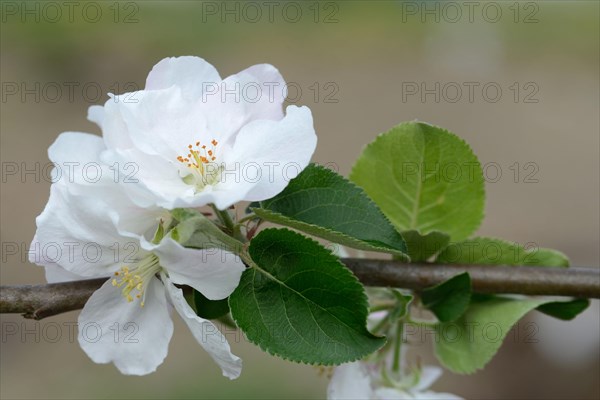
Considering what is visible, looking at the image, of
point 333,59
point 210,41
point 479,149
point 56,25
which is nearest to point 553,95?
point 479,149

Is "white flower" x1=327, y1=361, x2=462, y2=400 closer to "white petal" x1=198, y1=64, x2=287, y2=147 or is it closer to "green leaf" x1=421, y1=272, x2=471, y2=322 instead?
"green leaf" x1=421, y1=272, x2=471, y2=322

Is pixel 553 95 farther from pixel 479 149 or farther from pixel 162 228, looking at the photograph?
pixel 162 228

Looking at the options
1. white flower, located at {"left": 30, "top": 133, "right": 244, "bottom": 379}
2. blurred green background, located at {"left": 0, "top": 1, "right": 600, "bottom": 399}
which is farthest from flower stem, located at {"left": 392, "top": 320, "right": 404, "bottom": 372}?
blurred green background, located at {"left": 0, "top": 1, "right": 600, "bottom": 399}

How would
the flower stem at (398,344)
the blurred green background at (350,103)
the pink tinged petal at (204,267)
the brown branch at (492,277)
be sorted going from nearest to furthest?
the pink tinged petal at (204,267)
the brown branch at (492,277)
the flower stem at (398,344)
the blurred green background at (350,103)

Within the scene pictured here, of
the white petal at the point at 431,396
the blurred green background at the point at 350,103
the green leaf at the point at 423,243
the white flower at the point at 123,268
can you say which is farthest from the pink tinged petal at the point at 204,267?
the blurred green background at the point at 350,103

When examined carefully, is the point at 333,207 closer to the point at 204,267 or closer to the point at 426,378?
the point at 204,267

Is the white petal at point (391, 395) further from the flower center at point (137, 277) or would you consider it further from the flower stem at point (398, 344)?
the flower center at point (137, 277)

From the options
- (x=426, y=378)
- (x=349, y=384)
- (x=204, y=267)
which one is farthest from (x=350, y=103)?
(x=204, y=267)
